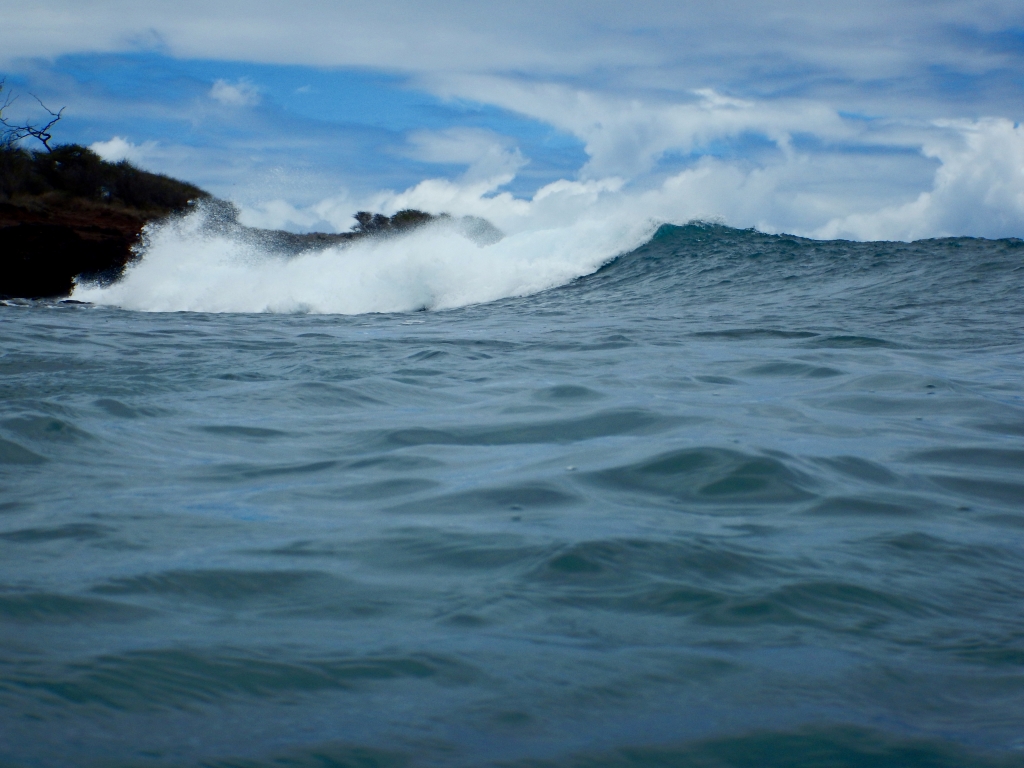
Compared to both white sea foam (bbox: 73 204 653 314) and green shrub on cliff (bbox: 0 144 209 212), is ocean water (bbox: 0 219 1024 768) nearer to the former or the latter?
white sea foam (bbox: 73 204 653 314)

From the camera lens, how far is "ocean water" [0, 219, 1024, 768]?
153 cm

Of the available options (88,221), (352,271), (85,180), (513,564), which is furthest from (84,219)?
(513,564)

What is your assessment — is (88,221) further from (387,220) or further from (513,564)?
(513,564)

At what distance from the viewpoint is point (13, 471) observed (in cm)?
326

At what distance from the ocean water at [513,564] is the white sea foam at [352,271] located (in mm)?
9627

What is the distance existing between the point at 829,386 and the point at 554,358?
2181mm

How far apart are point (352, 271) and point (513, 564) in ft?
49.6

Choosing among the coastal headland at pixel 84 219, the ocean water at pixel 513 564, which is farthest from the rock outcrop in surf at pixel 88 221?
the ocean water at pixel 513 564

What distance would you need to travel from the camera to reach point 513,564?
2283 mm

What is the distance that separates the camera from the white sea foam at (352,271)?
15773mm

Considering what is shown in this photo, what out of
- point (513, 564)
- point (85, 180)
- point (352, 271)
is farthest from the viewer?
point (85, 180)

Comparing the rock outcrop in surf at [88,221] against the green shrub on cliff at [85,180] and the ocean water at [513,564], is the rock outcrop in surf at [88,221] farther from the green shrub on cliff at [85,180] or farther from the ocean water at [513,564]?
the ocean water at [513,564]

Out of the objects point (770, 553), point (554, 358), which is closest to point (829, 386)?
point (554, 358)

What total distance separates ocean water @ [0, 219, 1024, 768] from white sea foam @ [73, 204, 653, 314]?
963 cm
